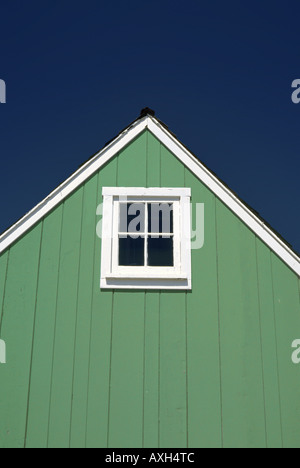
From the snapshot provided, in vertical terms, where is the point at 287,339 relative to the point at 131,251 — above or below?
below

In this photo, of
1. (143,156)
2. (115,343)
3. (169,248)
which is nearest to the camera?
(115,343)

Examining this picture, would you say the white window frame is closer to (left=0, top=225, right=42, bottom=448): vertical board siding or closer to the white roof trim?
the white roof trim

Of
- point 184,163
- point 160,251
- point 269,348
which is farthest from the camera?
point 160,251

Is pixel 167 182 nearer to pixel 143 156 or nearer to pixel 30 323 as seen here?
pixel 143 156

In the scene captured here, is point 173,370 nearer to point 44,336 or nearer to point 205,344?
point 205,344

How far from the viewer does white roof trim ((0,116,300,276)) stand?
21.5 feet

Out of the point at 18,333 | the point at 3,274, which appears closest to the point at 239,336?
the point at 18,333

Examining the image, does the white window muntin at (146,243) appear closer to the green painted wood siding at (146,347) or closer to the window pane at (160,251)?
the green painted wood siding at (146,347)

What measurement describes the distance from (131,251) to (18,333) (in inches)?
112

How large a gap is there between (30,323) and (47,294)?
0.43 m

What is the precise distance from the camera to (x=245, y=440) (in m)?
5.87

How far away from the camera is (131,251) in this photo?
27.8 ft

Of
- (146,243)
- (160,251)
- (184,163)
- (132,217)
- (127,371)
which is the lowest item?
(127,371)
